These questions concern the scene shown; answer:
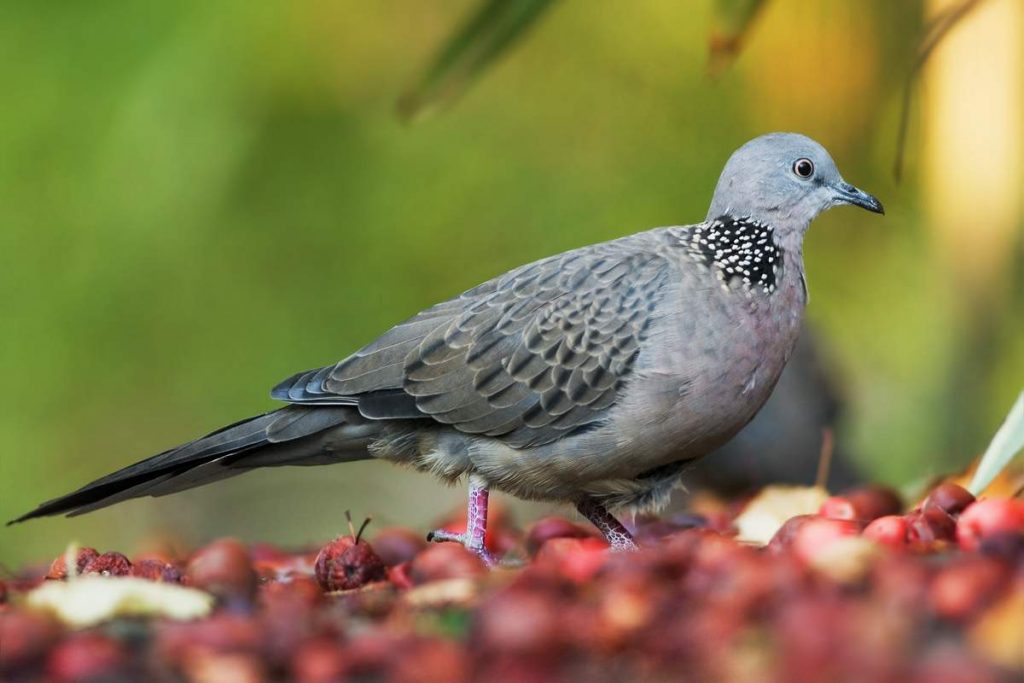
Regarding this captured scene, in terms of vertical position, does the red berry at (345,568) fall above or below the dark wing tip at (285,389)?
below

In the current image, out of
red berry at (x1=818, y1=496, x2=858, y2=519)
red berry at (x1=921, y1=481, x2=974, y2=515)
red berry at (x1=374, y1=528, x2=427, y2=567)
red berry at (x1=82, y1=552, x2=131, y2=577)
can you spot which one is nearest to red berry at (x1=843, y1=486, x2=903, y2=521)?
red berry at (x1=818, y1=496, x2=858, y2=519)

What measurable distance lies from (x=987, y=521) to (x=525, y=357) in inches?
54.4

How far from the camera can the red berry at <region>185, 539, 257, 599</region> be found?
105 inches

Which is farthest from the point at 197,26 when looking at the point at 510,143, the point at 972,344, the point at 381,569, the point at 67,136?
the point at 381,569

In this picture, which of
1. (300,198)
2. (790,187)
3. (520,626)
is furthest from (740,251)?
(300,198)

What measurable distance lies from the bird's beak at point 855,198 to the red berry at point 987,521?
3.71 ft

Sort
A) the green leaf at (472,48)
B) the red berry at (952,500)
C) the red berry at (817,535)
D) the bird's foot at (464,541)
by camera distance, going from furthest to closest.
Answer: the green leaf at (472,48), the bird's foot at (464,541), the red berry at (952,500), the red berry at (817,535)

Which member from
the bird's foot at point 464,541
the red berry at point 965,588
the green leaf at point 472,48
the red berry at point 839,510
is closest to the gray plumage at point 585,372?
the bird's foot at point 464,541

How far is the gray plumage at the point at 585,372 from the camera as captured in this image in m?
3.43

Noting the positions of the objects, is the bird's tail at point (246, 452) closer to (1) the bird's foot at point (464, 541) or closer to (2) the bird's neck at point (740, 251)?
(1) the bird's foot at point (464, 541)

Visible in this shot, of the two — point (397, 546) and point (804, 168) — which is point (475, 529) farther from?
point (804, 168)

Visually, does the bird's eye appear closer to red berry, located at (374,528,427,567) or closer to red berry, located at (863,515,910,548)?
red berry, located at (863,515,910,548)

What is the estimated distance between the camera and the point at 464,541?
3.48 m

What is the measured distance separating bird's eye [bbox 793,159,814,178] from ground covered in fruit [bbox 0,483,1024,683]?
1.42 m
